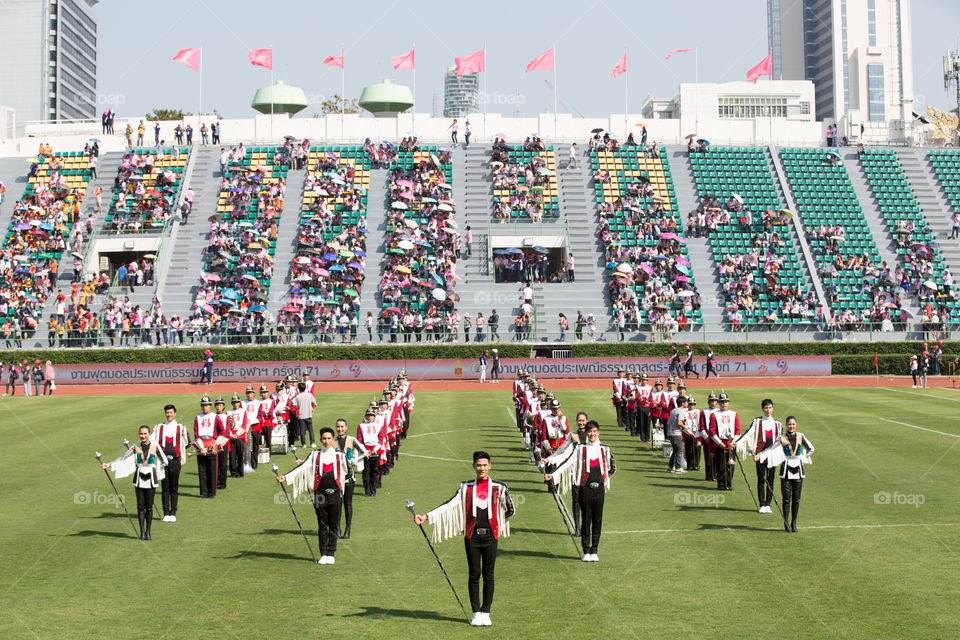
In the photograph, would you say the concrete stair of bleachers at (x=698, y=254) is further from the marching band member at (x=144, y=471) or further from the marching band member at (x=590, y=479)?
the marching band member at (x=144, y=471)

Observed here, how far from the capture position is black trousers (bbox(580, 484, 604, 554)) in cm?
1355

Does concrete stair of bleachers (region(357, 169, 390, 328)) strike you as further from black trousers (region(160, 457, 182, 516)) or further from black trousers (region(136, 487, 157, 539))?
black trousers (region(136, 487, 157, 539))

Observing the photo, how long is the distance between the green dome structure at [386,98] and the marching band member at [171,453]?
60042 mm

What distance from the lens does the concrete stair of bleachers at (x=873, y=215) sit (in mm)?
57219

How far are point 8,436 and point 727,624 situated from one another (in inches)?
918

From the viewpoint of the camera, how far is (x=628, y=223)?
196 ft

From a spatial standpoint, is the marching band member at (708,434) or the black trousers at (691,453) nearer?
the marching band member at (708,434)

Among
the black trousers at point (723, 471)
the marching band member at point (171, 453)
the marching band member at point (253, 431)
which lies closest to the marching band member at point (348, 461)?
the marching band member at point (171, 453)

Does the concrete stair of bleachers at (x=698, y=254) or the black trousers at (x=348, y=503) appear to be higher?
the concrete stair of bleachers at (x=698, y=254)

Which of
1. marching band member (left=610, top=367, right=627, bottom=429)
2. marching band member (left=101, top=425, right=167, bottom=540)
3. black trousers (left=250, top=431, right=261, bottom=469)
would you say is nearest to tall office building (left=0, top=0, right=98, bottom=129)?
marching band member (left=610, top=367, right=627, bottom=429)

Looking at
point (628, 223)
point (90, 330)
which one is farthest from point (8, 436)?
point (628, 223)

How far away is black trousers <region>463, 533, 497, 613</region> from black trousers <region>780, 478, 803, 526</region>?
6.18 metres

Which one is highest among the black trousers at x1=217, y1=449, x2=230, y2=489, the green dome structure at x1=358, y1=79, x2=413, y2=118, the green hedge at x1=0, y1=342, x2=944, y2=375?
the green dome structure at x1=358, y1=79, x2=413, y2=118

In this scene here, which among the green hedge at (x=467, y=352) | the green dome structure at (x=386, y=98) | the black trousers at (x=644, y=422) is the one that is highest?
the green dome structure at (x=386, y=98)
